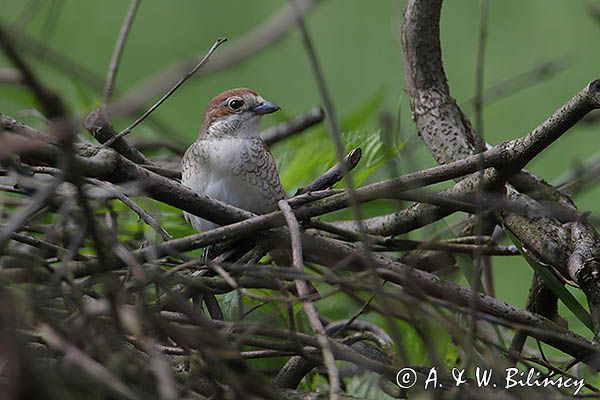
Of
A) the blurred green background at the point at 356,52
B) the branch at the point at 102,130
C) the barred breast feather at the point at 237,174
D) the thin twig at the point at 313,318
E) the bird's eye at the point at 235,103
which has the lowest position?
the thin twig at the point at 313,318

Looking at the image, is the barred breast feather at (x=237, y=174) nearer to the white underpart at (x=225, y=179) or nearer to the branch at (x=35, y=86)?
the white underpart at (x=225, y=179)

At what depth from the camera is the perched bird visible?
187 cm

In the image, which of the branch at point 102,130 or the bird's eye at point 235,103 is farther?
the bird's eye at point 235,103

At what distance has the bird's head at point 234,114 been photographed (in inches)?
84.2

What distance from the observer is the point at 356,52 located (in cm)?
329

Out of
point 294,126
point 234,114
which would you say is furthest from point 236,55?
point 234,114

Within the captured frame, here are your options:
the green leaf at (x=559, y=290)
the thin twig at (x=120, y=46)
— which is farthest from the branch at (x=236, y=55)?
the green leaf at (x=559, y=290)

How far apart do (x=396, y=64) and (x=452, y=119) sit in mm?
1700

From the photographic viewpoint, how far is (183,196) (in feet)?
3.70

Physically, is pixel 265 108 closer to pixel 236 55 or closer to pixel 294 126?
pixel 294 126

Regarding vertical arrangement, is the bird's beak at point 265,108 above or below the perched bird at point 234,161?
above

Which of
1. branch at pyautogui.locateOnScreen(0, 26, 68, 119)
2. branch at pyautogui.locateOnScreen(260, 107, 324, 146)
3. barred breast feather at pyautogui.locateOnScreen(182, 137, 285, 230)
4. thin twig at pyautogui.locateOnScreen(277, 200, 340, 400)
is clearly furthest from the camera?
branch at pyautogui.locateOnScreen(260, 107, 324, 146)

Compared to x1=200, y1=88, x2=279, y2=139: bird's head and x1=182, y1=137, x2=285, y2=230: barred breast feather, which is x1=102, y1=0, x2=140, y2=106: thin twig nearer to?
x1=182, y1=137, x2=285, y2=230: barred breast feather

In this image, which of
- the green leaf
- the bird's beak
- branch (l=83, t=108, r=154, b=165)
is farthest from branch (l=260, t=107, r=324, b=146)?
the green leaf
